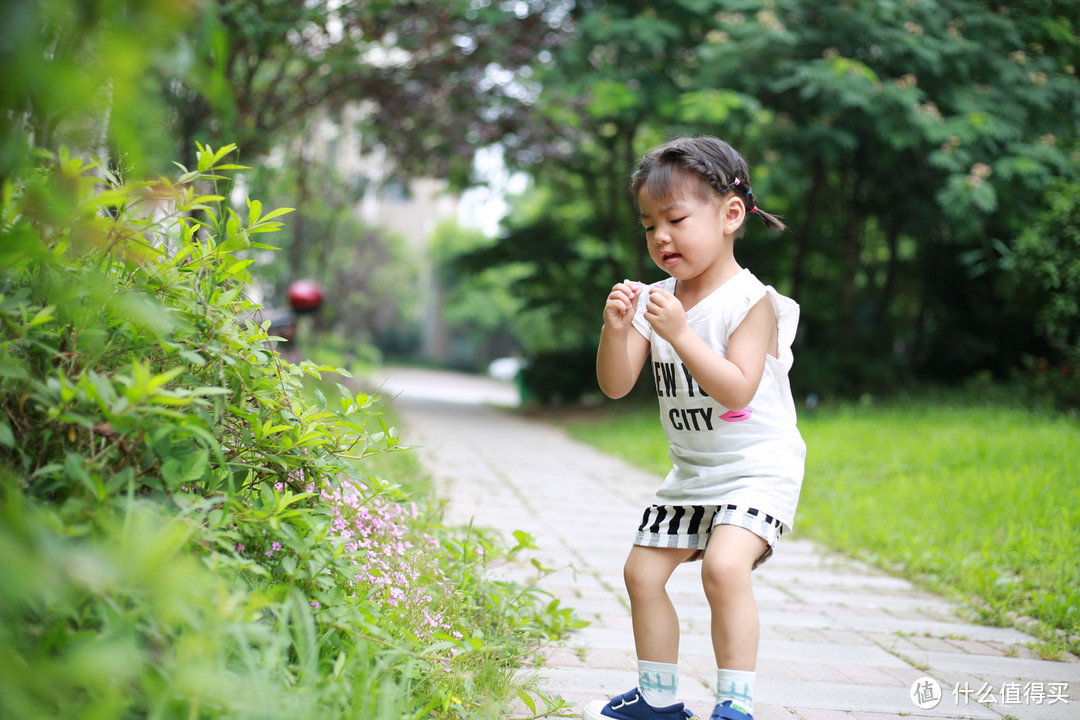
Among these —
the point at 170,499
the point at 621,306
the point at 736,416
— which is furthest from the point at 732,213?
the point at 170,499

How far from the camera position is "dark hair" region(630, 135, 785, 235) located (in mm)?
2232

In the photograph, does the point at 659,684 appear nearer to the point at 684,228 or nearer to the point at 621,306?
the point at 621,306

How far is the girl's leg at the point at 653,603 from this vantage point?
7.03ft

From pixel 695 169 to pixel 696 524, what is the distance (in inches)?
34.6

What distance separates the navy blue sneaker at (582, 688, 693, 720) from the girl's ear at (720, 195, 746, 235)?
3.84 ft

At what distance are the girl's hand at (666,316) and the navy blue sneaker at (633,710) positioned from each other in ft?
2.77

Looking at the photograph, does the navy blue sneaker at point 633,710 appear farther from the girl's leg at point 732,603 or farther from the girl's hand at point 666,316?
the girl's hand at point 666,316

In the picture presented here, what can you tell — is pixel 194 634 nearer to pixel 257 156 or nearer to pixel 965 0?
pixel 257 156

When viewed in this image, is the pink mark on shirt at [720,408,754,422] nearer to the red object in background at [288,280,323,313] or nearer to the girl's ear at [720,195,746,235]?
the girl's ear at [720,195,746,235]

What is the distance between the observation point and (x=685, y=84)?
10875 millimetres

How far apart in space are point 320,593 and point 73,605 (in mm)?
552

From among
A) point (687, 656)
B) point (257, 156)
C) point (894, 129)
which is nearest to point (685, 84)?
point (894, 129)

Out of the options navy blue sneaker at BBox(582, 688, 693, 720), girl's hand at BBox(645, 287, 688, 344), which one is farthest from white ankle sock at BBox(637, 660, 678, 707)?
girl's hand at BBox(645, 287, 688, 344)

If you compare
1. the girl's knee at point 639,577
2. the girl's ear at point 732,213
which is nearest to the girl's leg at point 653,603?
the girl's knee at point 639,577
